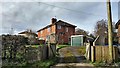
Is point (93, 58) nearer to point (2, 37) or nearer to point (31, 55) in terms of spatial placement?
point (31, 55)

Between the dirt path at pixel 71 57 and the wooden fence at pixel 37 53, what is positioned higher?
the wooden fence at pixel 37 53

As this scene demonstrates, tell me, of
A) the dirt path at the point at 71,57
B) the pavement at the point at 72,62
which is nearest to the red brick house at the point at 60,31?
the dirt path at the point at 71,57

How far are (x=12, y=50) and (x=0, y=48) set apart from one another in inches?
31.5

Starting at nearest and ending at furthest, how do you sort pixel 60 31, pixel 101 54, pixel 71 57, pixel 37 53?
pixel 37 53
pixel 101 54
pixel 71 57
pixel 60 31

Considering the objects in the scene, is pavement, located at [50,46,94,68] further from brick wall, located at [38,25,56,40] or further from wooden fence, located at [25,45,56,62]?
brick wall, located at [38,25,56,40]

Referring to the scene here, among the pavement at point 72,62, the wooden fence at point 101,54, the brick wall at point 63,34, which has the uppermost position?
the brick wall at point 63,34

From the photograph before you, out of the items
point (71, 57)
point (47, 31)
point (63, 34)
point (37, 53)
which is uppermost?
point (47, 31)

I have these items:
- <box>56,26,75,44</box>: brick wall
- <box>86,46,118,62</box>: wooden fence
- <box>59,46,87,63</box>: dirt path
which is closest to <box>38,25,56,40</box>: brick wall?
<box>56,26,75,44</box>: brick wall

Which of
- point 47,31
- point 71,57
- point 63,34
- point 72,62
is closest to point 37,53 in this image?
point 72,62

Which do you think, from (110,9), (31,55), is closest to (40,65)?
(31,55)

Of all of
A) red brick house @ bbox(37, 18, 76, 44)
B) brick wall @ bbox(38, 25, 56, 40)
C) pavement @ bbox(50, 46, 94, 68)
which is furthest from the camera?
brick wall @ bbox(38, 25, 56, 40)

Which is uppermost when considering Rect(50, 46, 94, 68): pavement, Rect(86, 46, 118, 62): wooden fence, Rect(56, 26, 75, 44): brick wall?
Rect(56, 26, 75, 44): brick wall

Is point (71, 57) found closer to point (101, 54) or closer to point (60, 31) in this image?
point (101, 54)

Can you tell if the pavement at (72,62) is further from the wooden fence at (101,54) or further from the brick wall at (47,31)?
the brick wall at (47,31)
